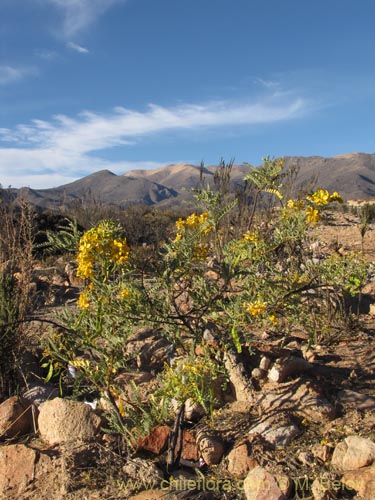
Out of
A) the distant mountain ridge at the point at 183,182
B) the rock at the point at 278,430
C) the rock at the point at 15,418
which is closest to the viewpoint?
the rock at the point at 278,430

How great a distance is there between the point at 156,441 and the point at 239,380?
77 centimetres

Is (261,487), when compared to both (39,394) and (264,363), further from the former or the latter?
(39,394)

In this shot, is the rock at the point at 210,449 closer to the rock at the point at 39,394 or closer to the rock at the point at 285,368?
the rock at the point at 285,368

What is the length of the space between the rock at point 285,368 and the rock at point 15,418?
176cm

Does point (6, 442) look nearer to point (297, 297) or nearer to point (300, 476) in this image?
point (300, 476)

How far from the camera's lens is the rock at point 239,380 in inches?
126

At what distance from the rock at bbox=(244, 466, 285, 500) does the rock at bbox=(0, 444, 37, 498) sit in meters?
1.23

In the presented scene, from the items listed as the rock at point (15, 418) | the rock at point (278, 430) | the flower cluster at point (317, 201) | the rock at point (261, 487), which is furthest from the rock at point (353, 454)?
the rock at point (15, 418)

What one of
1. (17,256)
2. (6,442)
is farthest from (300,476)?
(17,256)

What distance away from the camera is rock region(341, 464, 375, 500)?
2277 mm

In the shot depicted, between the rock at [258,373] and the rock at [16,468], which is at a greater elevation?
the rock at [258,373]

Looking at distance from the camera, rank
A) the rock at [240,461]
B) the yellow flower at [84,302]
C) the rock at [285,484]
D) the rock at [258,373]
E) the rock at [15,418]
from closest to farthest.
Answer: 1. the yellow flower at [84,302]
2. the rock at [285,484]
3. the rock at [240,461]
4. the rock at [15,418]
5. the rock at [258,373]
